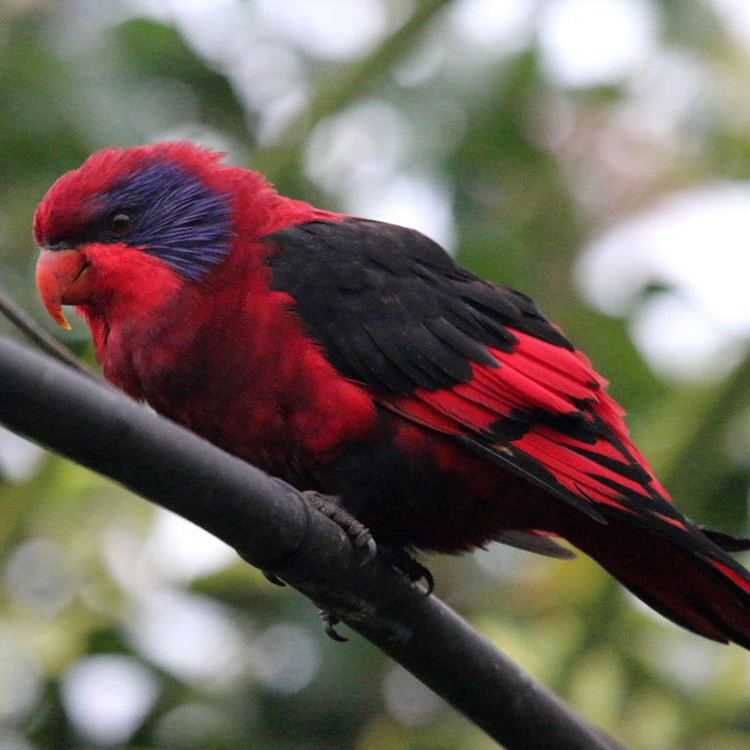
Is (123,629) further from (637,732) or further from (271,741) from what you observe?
(637,732)

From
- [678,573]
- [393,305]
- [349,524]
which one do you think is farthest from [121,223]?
[678,573]

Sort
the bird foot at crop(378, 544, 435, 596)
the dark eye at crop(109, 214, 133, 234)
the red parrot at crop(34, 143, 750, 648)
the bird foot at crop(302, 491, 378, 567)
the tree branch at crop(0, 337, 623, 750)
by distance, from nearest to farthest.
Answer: the tree branch at crop(0, 337, 623, 750)
the bird foot at crop(302, 491, 378, 567)
the red parrot at crop(34, 143, 750, 648)
the bird foot at crop(378, 544, 435, 596)
the dark eye at crop(109, 214, 133, 234)

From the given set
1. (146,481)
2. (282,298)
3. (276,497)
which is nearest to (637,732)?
(282,298)

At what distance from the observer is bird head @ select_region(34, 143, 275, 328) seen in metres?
3.28

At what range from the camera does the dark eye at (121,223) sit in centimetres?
338

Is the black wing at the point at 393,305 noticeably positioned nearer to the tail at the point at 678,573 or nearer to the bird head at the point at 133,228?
the bird head at the point at 133,228

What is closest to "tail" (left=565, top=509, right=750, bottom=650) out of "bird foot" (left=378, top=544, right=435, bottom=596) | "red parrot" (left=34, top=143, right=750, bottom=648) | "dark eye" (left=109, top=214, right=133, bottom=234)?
"red parrot" (left=34, top=143, right=750, bottom=648)

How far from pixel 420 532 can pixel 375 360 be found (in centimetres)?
42

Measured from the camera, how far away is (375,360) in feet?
10.4

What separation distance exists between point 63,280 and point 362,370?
2.52 feet

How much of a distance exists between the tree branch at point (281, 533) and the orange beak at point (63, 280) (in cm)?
101

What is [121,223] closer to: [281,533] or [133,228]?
[133,228]

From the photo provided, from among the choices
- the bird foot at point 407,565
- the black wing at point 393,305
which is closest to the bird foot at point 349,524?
the bird foot at point 407,565

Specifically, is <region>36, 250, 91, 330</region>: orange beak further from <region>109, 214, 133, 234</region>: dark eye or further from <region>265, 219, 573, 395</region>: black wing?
<region>265, 219, 573, 395</region>: black wing
